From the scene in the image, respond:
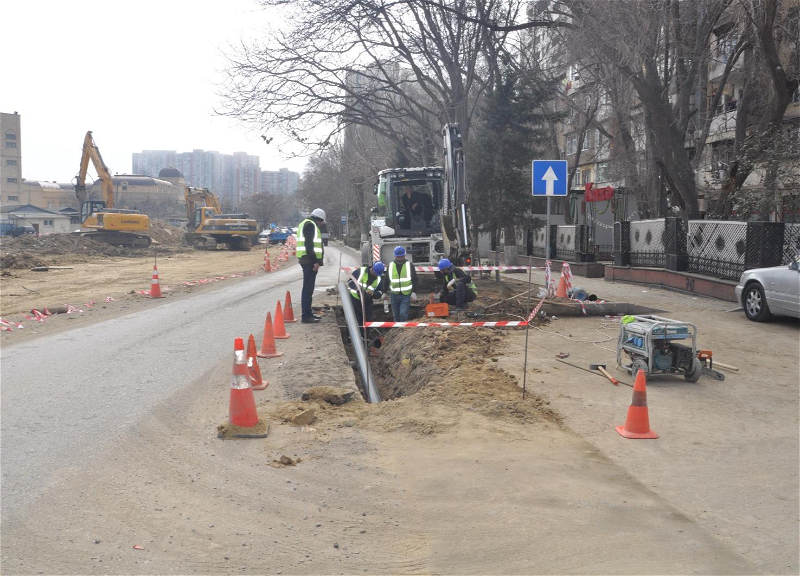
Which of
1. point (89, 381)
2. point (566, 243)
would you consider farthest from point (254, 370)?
point (566, 243)

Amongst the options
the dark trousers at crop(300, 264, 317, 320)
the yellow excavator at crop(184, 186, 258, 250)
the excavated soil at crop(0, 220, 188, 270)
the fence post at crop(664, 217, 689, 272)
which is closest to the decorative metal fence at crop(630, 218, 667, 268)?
the fence post at crop(664, 217, 689, 272)

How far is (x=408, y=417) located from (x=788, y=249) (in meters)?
11.9

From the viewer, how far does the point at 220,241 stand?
4778 centimetres

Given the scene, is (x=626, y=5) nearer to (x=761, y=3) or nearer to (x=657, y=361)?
(x=761, y=3)

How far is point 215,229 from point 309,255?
3568 cm

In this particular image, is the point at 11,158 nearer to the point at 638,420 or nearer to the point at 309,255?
the point at 309,255

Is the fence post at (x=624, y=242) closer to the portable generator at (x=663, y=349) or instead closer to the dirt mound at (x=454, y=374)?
the dirt mound at (x=454, y=374)

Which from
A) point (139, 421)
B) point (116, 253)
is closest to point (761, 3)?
point (139, 421)

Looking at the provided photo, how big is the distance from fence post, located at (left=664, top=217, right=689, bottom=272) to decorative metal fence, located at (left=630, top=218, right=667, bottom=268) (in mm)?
752

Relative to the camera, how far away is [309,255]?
42.1 ft

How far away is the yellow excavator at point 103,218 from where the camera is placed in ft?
133

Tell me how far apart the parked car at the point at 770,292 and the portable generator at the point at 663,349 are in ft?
16.0

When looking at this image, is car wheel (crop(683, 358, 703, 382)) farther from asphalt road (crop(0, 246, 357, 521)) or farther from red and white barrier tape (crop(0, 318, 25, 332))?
red and white barrier tape (crop(0, 318, 25, 332))

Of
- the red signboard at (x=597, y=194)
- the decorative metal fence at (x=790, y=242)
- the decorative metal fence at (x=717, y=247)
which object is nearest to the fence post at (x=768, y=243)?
the decorative metal fence at (x=790, y=242)
